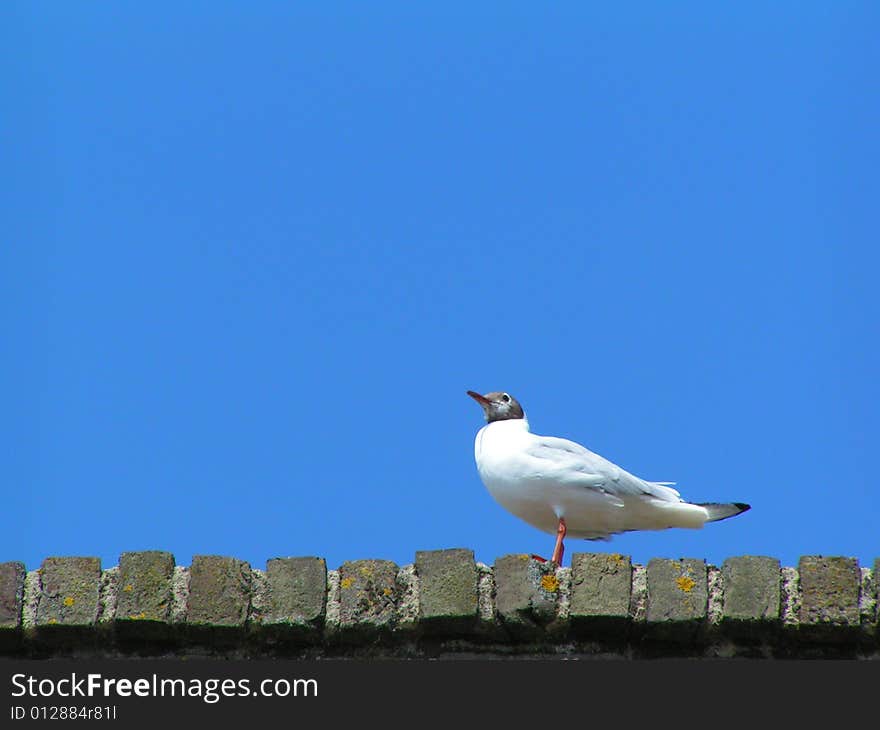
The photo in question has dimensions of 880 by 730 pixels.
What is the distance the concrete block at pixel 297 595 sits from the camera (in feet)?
19.7

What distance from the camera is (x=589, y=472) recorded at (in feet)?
27.4

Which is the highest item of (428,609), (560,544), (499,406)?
(499,406)

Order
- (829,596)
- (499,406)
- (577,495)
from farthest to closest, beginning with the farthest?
(499,406) → (577,495) → (829,596)

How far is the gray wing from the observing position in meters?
8.32

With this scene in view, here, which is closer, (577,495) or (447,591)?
(447,591)

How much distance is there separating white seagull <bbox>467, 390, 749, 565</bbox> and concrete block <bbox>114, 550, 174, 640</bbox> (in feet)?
8.71

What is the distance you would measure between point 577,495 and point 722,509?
2.65ft

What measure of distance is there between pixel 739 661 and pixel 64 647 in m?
2.38

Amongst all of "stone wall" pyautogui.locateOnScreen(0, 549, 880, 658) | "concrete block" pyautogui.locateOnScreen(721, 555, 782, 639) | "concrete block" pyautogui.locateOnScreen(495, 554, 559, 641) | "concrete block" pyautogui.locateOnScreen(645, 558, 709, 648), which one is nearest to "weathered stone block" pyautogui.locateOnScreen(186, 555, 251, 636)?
"stone wall" pyautogui.locateOnScreen(0, 549, 880, 658)

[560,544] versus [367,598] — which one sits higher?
[560,544]

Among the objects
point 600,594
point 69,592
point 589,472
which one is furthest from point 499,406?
point 69,592

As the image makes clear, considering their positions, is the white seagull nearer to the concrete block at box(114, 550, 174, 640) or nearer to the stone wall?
the stone wall

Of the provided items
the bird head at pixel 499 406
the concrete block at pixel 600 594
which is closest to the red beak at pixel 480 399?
the bird head at pixel 499 406

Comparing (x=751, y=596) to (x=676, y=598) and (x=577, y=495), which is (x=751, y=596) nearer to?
(x=676, y=598)
